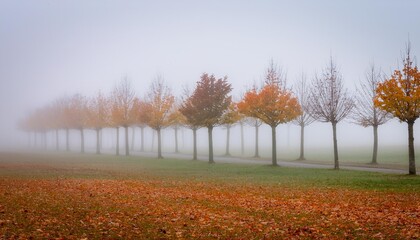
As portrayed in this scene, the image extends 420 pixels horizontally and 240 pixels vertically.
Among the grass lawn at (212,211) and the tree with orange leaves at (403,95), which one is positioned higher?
the tree with orange leaves at (403,95)

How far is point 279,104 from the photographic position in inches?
1528

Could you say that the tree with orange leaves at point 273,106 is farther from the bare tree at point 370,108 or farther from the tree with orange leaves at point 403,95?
the tree with orange leaves at point 403,95

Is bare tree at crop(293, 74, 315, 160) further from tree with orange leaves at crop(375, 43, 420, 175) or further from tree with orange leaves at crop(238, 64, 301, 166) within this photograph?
tree with orange leaves at crop(375, 43, 420, 175)

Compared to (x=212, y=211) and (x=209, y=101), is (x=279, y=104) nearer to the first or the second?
(x=209, y=101)

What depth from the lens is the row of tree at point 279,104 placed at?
85.8 ft

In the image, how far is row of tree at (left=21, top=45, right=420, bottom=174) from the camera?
26156 millimetres

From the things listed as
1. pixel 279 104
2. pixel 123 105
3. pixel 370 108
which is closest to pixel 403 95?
pixel 279 104

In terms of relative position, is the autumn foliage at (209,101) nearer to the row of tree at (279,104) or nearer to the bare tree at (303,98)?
the row of tree at (279,104)

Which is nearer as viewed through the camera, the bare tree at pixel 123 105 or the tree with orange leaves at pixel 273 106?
the tree with orange leaves at pixel 273 106

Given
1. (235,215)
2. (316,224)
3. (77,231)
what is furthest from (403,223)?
(77,231)

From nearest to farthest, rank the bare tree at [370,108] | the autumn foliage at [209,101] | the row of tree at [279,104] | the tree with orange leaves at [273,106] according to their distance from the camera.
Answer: the row of tree at [279,104] < the tree with orange leaves at [273,106] < the bare tree at [370,108] < the autumn foliage at [209,101]

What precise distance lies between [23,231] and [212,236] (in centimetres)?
579

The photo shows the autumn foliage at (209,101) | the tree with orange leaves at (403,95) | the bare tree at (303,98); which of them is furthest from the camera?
the bare tree at (303,98)

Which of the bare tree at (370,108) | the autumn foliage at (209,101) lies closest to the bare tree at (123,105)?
the autumn foliage at (209,101)
